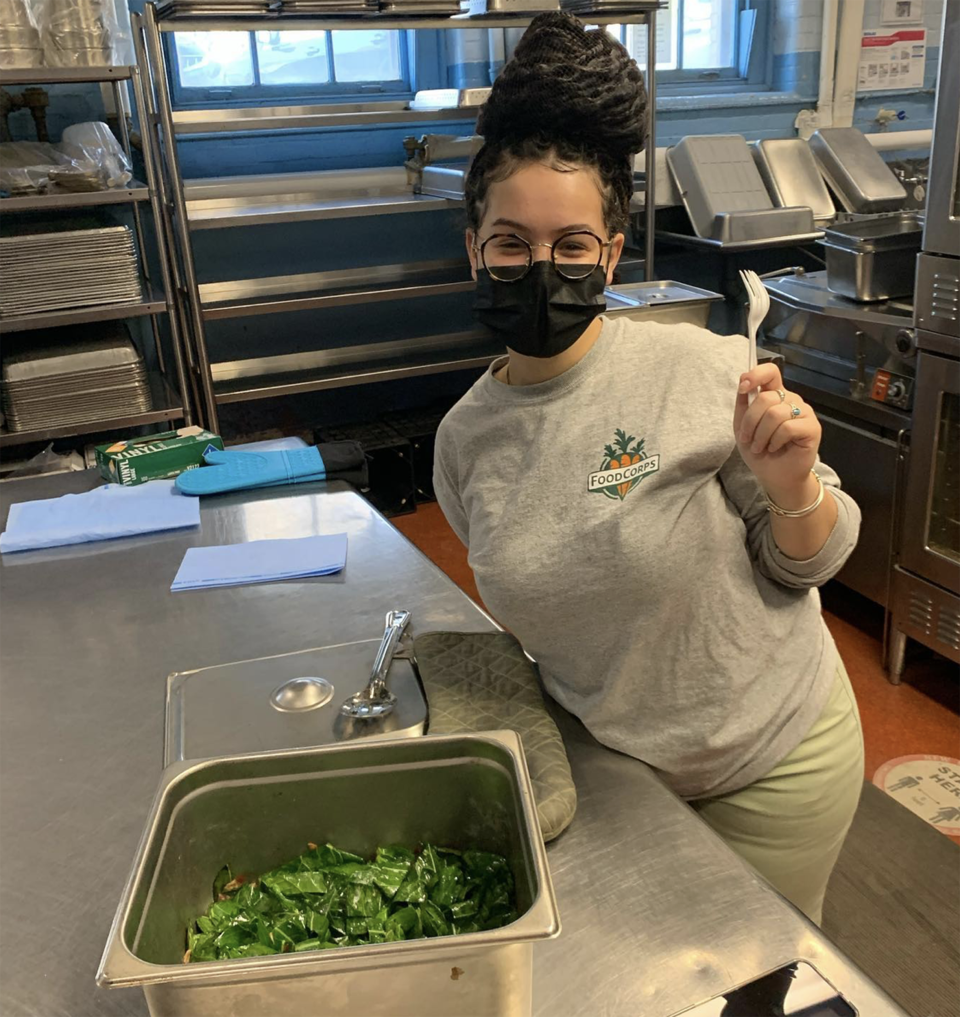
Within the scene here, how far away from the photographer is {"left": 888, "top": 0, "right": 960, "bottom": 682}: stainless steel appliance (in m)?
2.13

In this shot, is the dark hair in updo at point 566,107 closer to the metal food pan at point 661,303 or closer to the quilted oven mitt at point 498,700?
the quilted oven mitt at point 498,700

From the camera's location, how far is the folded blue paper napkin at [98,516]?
62.2 inches

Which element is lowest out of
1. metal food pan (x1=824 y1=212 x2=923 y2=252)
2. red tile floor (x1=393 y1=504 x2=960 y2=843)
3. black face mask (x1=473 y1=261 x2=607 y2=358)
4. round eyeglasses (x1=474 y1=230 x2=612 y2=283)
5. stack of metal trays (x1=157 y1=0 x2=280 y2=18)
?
red tile floor (x1=393 y1=504 x2=960 y2=843)

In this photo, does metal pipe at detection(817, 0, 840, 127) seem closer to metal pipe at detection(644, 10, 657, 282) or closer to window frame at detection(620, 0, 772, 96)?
window frame at detection(620, 0, 772, 96)

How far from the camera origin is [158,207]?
3.00 meters

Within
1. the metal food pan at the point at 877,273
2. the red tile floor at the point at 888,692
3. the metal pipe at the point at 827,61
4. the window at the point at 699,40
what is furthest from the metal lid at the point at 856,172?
the red tile floor at the point at 888,692

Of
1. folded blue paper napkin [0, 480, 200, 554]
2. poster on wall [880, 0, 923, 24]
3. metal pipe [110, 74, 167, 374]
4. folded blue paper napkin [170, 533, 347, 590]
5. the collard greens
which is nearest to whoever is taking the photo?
the collard greens

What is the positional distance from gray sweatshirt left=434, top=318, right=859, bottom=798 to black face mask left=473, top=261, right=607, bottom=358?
1.6 inches

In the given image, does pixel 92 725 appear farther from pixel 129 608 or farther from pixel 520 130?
pixel 520 130

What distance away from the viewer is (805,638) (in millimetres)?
1080

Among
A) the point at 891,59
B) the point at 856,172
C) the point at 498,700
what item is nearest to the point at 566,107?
the point at 498,700

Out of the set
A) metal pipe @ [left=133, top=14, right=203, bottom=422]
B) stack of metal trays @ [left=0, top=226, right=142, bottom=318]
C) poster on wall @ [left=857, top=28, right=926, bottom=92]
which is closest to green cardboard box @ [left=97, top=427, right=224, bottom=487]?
stack of metal trays @ [left=0, top=226, right=142, bottom=318]

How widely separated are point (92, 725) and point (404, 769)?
49 cm

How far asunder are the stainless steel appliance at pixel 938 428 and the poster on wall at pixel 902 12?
8.23 ft
